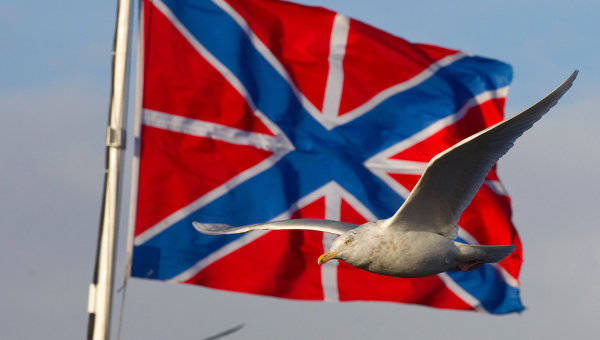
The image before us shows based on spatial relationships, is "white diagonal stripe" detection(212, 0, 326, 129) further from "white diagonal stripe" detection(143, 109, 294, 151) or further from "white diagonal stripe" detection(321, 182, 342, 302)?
"white diagonal stripe" detection(321, 182, 342, 302)

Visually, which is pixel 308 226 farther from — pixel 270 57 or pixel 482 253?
pixel 270 57

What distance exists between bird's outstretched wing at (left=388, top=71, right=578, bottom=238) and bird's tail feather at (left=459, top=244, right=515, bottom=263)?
0.25 meters

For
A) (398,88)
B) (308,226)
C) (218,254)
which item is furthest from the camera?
(398,88)

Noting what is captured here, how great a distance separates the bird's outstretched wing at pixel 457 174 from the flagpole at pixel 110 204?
379 cm

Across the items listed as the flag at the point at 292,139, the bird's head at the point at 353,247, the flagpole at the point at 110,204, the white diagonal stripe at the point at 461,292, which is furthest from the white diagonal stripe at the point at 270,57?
the bird's head at the point at 353,247

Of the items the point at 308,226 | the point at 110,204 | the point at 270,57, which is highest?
the point at 270,57

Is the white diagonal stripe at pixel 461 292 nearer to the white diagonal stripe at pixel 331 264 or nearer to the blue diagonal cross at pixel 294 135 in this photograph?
the blue diagonal cross at pixel 294 135

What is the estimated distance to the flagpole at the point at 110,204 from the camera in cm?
1173

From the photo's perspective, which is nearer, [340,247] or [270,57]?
[340,247]

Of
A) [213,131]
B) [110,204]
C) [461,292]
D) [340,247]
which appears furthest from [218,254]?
[461,292]

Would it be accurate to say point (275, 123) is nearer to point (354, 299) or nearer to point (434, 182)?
point (354, 299)

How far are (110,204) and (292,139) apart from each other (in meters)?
3.22

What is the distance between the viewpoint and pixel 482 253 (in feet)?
34.3

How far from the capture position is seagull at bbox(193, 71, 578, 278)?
9070 mm
